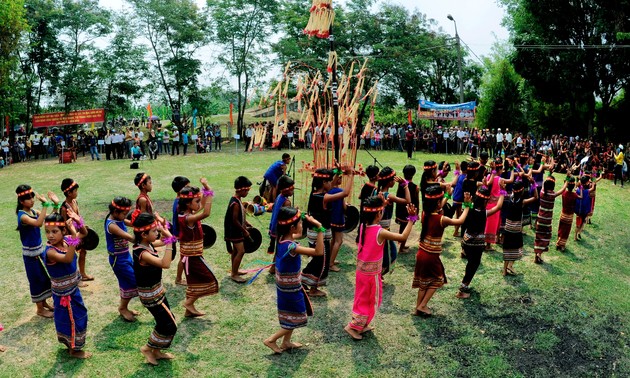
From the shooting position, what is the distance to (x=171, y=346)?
5926 millimetres

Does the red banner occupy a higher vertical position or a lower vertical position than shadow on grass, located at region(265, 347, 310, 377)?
higher

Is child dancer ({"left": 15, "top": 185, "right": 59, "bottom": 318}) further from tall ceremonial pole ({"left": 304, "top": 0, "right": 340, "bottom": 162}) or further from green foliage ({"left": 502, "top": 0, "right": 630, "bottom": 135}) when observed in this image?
green foliage ({"left": 502, "top": 0, "right": 630, "bottom": 135})

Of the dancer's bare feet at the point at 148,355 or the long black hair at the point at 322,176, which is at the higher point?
the long black hair at the point at 322,176

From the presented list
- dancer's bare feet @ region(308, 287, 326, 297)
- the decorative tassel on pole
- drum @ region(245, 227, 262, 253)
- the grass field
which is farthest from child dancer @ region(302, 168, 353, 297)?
the decorative tassel on pole

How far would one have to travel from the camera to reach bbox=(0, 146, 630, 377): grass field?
559 cm

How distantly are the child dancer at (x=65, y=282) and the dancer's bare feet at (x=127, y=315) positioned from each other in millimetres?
885

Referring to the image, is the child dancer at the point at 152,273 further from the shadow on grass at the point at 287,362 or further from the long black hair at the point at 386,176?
the long black hair at the point at 386,176

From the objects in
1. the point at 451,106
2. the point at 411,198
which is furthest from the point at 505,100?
the point at 411,198

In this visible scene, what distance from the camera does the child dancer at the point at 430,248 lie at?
654cm

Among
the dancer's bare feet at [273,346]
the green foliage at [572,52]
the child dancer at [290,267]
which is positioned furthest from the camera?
the green foliage at [572,52]

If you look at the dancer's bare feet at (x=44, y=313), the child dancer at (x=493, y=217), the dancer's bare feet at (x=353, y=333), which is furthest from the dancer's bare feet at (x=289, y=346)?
the child dancer at (x=493, y=217)

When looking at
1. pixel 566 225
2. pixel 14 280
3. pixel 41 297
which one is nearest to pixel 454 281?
pixel 566 225

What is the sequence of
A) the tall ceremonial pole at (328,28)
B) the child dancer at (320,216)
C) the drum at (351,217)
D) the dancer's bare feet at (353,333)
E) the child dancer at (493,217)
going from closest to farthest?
1. the dancer's bare feet at (353,333)
2. the child dancer at (320,216)
3. the child dancer at (493,217)
4. the drum at (351,217)
5. the tall ceremonial pole at (328,28)

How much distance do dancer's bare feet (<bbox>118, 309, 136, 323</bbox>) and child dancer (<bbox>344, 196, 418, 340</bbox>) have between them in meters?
2.85
